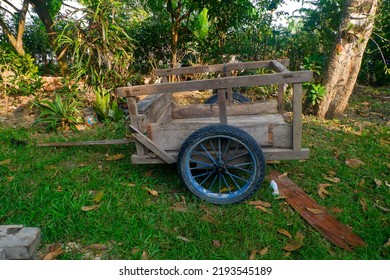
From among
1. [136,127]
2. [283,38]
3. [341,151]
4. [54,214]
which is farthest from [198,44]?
[54,214]

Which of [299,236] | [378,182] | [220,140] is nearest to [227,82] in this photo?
[220,140]

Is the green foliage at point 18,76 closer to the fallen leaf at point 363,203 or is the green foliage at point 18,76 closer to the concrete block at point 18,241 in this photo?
the concrete block at point 18,241

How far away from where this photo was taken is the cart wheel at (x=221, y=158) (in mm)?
2623

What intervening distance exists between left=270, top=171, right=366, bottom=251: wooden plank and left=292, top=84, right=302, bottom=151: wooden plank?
45 centimetres

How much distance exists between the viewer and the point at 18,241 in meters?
2.14

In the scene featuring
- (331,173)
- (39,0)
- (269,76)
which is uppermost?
(39,0)

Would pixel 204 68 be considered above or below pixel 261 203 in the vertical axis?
above

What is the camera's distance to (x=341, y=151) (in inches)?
150

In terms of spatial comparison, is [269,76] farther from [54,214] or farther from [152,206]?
[54,214]

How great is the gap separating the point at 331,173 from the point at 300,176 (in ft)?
1.02

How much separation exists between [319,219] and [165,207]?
1231 millimetres

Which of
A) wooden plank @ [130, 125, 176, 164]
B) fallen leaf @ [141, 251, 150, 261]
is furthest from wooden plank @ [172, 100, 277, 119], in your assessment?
fallen leaf @ [141, 251, 150, 261]

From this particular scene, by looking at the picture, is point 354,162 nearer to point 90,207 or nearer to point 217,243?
point 217,243

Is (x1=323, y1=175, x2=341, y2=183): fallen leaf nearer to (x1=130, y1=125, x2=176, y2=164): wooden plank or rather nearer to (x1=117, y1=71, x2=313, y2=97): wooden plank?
(x1=117, y1=71, x2=313, y2=97): wooden plank
